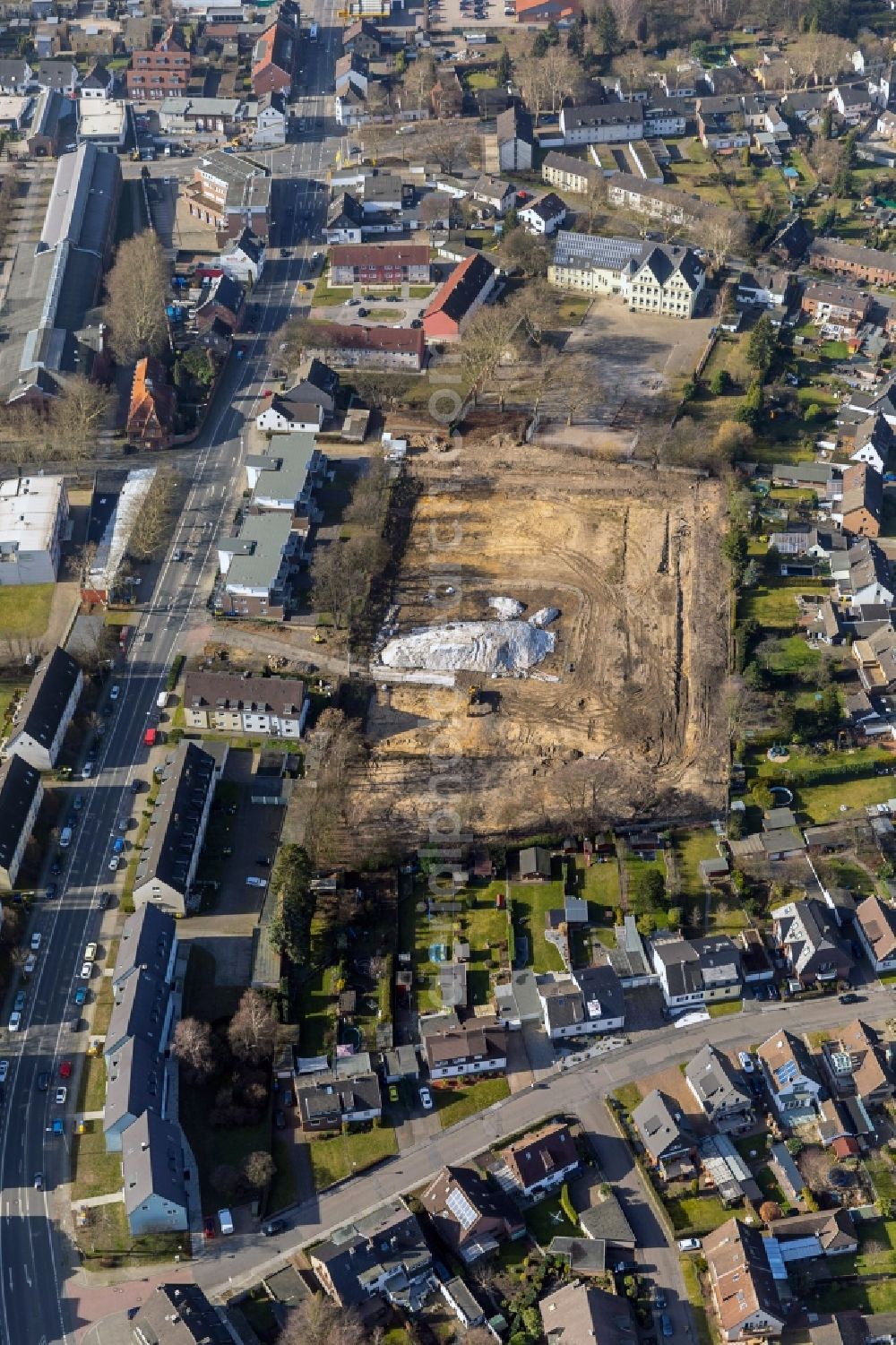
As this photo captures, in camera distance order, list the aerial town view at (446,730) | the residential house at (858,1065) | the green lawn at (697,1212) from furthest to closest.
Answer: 1. the residential house at (858,1065)
2. the green lawn at (697,1212)
3. the aerial town view at (446,730)

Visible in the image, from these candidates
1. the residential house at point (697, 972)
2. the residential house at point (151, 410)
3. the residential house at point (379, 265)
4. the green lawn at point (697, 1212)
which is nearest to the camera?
the green lawn at point (697, 1212)

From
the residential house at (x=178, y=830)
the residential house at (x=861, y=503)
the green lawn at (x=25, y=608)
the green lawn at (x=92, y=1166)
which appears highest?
the residential house at (x=861, y=503)

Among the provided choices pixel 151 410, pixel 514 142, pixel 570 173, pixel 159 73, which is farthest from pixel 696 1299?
pixel 159 73

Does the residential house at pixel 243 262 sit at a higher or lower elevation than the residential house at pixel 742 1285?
higher

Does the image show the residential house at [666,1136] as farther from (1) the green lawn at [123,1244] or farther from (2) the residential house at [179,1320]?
(1) the green lawn at [123,1244]

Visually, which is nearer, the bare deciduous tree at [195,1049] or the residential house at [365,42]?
the bare deciduous tree at [195,1049]

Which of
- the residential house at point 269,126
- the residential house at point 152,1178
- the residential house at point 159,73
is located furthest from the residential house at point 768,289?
the residential house at point 152,1178

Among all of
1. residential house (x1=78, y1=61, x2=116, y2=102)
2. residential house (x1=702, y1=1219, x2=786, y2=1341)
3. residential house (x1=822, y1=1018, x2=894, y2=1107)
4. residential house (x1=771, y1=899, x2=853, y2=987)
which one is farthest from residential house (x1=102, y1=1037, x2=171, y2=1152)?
residential house (x1=78, y1=61, x2=116, y2=102)

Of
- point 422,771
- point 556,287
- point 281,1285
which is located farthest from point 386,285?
point 281,1285
